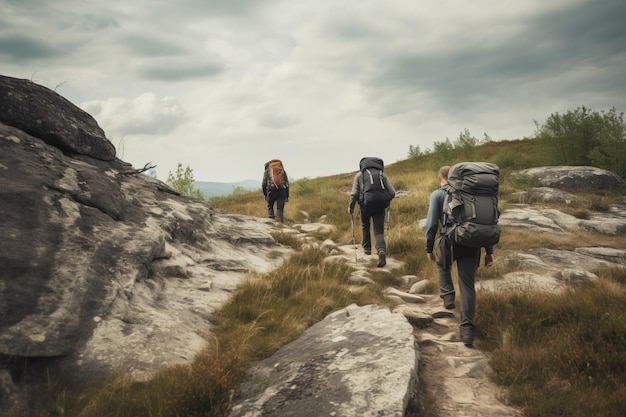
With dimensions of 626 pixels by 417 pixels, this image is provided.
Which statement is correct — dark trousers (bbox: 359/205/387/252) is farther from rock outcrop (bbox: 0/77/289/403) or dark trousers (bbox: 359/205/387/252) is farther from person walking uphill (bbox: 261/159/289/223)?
person walking uphill (bbox: 261/159/289/223)

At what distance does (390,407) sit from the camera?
2930 millimetres

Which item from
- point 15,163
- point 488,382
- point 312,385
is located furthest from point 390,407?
point 15,163

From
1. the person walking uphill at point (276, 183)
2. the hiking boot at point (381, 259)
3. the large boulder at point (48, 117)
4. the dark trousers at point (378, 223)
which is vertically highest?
the large boulder at point (48, 117)

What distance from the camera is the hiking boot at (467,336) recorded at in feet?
15.0

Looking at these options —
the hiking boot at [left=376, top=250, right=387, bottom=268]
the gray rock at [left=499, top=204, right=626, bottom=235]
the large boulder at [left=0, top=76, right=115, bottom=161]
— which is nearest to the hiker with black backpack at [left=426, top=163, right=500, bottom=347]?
the hiking boot at [left=376, top=250, right=387, bottom=268]

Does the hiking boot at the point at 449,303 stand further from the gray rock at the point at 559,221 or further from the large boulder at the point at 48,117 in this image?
the large boulder at the point at 48,117

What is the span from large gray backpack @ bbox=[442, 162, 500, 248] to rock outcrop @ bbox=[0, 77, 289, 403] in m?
3.62

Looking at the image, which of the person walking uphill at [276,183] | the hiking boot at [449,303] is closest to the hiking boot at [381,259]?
the hiking boot at [449,303]

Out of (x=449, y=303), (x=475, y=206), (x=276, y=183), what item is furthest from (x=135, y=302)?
(x=276, y=183)

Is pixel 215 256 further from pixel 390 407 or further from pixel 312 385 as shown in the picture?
pixel 390 407

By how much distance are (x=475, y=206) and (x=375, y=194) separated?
3.94m

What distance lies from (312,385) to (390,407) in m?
0.76

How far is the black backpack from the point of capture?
28.2ft

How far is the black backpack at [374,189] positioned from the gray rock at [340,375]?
435cm
